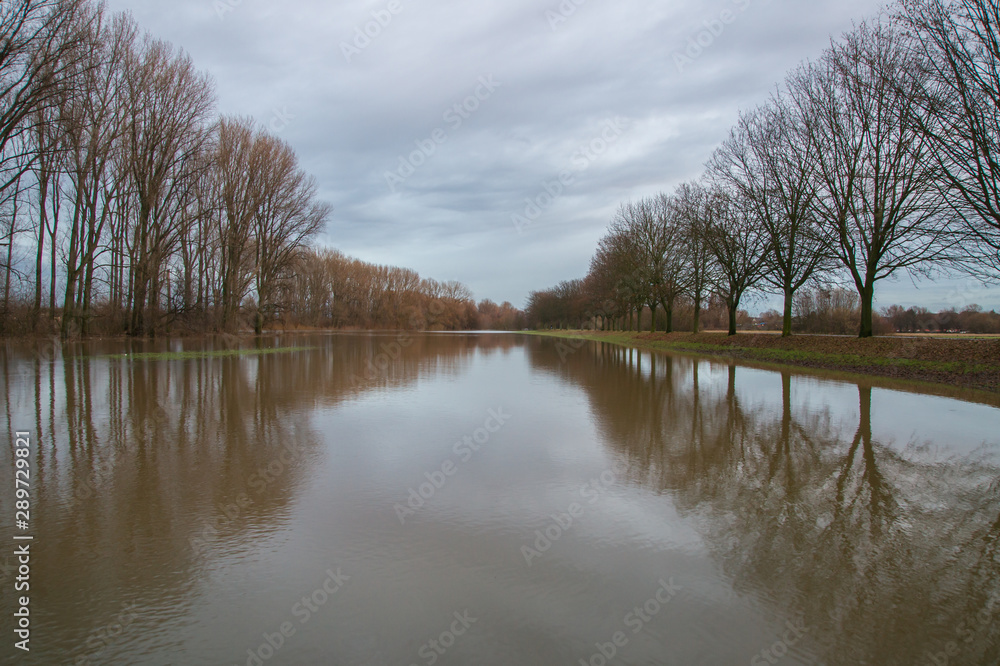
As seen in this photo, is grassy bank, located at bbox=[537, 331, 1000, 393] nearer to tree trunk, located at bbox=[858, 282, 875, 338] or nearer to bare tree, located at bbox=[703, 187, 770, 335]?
tree trunk, located at bbox=[858, 282, 875, 338]

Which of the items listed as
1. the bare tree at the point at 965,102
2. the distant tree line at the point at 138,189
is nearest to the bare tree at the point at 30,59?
the distant tree line at the point at 138,189

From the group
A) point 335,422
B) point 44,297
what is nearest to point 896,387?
point 335,422

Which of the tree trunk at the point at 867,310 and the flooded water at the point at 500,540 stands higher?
the tree trunk at the point at 867,310

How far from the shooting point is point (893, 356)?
17.3m

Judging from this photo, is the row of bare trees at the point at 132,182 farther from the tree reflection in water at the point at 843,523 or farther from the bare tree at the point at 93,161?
the tree reflection in water at the point at 843,523

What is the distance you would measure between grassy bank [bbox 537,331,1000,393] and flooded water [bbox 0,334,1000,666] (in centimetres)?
698

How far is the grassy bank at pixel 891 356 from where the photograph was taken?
1406 centimetres

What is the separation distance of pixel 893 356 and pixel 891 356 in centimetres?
8

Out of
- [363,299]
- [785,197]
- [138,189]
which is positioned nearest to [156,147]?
[138,189]

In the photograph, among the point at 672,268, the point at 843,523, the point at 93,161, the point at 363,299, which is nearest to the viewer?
the point at 843,523

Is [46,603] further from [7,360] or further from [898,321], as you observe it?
[898,321]

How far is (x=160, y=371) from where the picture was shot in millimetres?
14500

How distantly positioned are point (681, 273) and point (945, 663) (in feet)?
129

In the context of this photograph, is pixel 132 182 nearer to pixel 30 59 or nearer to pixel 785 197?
pixel 30 59
